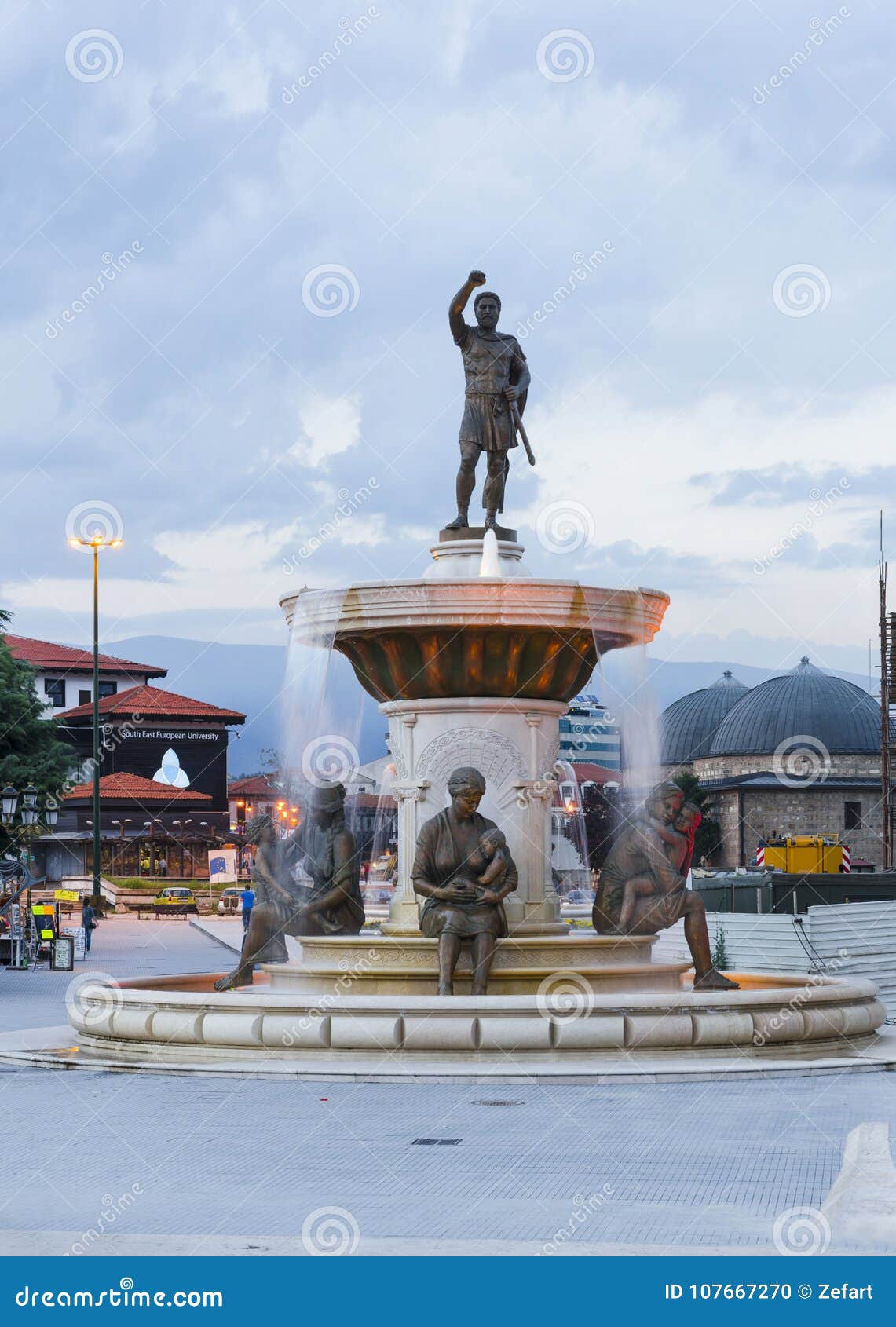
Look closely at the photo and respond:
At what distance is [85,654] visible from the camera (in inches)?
4259

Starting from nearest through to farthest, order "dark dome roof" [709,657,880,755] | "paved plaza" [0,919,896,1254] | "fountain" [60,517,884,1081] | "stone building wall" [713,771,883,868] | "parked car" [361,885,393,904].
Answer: "paved plaza" [0,919,896,1254], "fountain" [60,517,884,1081], "parked car" [361,885,393,904], "stone building wall" [713,771,883,868], "dark dome roof" [709,657,880,755]

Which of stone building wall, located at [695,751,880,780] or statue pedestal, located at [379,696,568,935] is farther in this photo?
stone building wall, located at [695,751,880,780]

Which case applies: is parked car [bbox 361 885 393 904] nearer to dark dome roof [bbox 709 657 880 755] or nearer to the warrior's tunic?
the warrior's tunic

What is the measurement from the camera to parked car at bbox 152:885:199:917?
58156mm

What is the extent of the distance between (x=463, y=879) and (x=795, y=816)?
111624 millimetres

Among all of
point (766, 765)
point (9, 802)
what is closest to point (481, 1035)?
point (9, 802)

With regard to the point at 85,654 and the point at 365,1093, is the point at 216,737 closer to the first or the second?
the point at 85,654

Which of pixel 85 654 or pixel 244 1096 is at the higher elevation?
pixel 85 654

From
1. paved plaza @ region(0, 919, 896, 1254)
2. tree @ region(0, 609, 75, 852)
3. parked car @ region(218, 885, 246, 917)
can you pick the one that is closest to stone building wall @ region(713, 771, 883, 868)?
parked car @ region(218, 885, 246, 917)

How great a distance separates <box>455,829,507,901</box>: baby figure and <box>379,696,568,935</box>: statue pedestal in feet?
4.03

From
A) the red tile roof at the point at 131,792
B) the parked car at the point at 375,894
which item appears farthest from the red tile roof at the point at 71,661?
the parked car at the point at 375,894

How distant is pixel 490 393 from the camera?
16.4 metres

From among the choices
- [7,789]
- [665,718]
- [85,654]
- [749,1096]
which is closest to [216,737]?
[85,654]

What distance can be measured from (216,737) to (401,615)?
8077 centimetres
